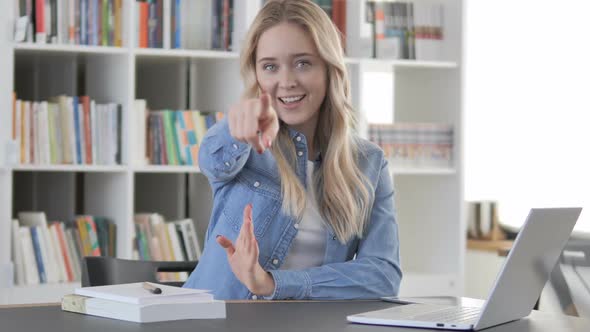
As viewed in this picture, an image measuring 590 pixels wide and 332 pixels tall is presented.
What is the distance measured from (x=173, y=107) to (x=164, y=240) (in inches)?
24.5

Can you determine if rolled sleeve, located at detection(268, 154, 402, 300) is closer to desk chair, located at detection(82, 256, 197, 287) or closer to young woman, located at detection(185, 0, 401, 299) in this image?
young woman, located at detection(185, 0, 401, 299)

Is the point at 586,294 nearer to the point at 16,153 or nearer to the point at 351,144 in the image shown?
the point at 351,144

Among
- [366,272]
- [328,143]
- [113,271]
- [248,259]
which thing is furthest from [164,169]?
[248,259]

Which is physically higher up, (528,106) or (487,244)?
(528,106)

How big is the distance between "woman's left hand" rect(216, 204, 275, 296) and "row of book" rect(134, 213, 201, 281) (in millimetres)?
1841

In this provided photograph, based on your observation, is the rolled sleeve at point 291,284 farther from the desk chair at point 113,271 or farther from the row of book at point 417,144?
the row of book at point 417,144

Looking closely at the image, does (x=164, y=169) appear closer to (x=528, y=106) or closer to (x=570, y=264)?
(x=570, y=264)

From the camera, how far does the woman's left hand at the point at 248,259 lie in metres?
1.79

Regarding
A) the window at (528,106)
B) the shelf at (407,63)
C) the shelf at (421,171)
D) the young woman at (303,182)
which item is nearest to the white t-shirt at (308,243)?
the young woman at (303,182)

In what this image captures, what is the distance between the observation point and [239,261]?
1.87 m

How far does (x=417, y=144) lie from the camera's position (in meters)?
4.23

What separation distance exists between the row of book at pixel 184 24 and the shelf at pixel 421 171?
91cm

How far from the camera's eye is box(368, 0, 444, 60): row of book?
4.15 m

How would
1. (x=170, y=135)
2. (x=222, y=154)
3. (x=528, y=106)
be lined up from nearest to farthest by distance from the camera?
(x=222, y=154) → (x=170, y=135) → (x=528, y=106)
